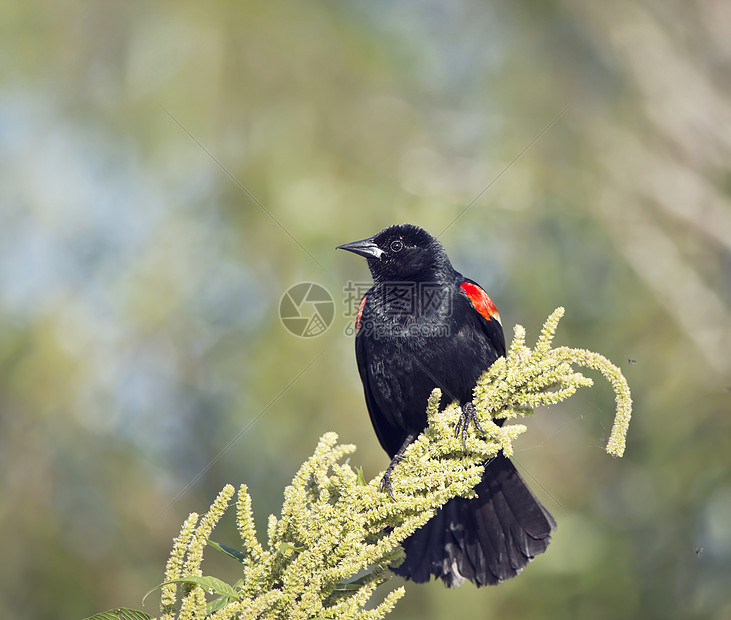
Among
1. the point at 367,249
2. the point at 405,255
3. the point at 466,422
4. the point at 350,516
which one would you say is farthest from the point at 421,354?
the point at 350,516

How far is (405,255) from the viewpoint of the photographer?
12.6 feet

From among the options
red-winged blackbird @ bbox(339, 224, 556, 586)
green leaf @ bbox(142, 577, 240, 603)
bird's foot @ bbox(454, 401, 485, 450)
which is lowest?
green leaf @ bbox(142, 577, 240, 603)

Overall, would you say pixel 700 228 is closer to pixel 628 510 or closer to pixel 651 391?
pixel 651 391

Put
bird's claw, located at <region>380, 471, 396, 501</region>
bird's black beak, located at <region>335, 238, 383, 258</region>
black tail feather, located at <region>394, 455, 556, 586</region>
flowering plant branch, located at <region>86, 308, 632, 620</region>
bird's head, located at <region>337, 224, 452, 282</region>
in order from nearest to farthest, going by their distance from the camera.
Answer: flowering plant branch, located at <region>86, 308, 632, 620</region>
bird's claw, located at <region>380, 471, 396, 501</region>
black tail feather, located at <region>394, 455, 556, 586</region>
bird's head, located at <region>337, 224, 452, 282</region>
bird's black beak, located at <region>335, 238, 383, 258</region>

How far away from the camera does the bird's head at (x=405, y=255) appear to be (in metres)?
3.74

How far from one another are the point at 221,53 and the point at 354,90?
127 centimetres

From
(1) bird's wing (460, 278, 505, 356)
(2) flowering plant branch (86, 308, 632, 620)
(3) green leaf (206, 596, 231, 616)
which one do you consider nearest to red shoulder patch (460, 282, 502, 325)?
(1) bird's wing (460, 278, 505, 356)

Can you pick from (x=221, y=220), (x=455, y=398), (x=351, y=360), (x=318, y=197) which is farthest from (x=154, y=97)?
(x=455, y=398)

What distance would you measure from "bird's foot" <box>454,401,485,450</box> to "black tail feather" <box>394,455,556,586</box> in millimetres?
1046

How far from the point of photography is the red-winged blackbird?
3.20m

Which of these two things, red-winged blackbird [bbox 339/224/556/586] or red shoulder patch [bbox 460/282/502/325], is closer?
red-winged blackbird [bbox 339/224/556/586]

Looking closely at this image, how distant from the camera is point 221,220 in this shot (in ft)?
21.4

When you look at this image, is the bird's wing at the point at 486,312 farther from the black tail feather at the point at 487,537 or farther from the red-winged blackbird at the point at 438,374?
the black tail feather at the point at 487,537

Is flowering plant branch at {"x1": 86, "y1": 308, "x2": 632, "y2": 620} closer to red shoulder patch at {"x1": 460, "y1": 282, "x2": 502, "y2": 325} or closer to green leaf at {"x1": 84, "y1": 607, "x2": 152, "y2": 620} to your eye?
green leaf at {"x1": 84, "y1": 607, "x2": 152, "y2": 620}
